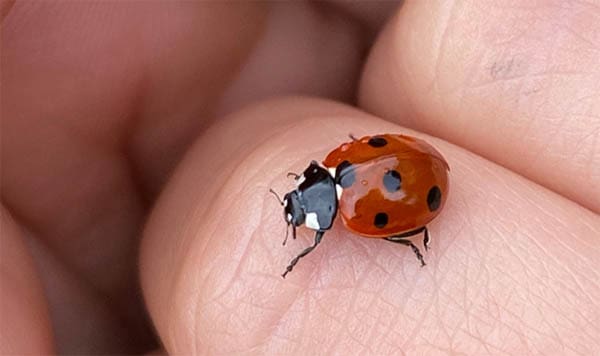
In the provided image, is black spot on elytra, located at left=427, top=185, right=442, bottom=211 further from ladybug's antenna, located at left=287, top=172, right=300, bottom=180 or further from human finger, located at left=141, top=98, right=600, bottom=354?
ladybug's antenna, located at left=287, top=172, right=300, bottom=180

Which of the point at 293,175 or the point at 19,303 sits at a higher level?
the point at 293,175

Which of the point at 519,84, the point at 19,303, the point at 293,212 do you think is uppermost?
the point at 519,84

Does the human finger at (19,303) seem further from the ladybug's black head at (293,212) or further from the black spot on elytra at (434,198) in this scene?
Result: the black spot on elytra at (434,198)

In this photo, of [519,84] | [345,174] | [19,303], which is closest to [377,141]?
[345,174]

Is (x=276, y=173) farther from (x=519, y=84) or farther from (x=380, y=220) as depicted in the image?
(x=519, y=84)

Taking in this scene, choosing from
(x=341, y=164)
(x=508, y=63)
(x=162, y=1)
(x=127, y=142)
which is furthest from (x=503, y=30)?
(x=127, y=142)
